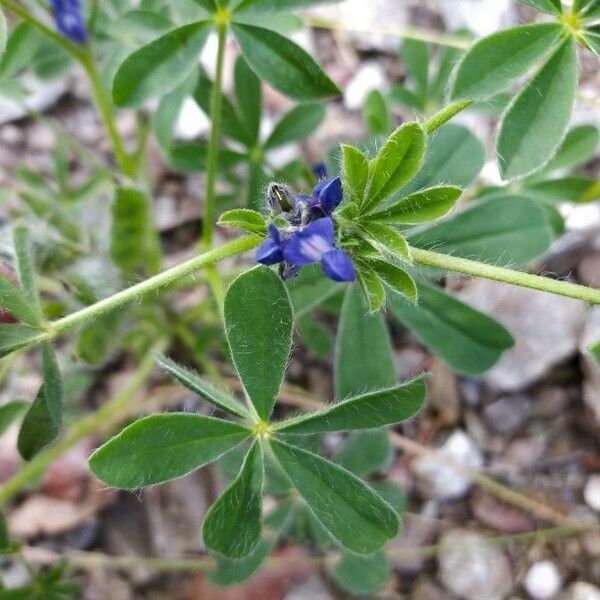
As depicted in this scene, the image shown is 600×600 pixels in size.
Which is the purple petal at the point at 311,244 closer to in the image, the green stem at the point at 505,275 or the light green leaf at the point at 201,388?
the green stem at the point at 505,275

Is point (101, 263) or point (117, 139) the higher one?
point (117, 139)

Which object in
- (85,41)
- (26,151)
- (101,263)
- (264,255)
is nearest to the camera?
(264,255)

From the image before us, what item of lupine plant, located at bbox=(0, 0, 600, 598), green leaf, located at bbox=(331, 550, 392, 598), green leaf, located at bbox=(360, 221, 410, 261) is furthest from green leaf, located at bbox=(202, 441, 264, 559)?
green leaf, located at bbox=(331, 550, 392, 598)

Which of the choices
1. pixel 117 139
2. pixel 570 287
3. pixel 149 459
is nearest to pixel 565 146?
pixel 570 287

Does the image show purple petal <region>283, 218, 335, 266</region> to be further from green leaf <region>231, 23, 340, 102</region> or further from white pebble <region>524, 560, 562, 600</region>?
white pebble <region>524, 560, 562, 600</region>

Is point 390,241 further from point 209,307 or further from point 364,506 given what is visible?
point 209,307

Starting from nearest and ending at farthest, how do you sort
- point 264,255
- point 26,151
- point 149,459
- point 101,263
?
point 264,255 → point 149,459 → point 101,263 → point 26,151

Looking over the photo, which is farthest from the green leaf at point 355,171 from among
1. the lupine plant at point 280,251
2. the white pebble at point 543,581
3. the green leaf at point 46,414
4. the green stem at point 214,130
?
the white pebble at point 543,581
